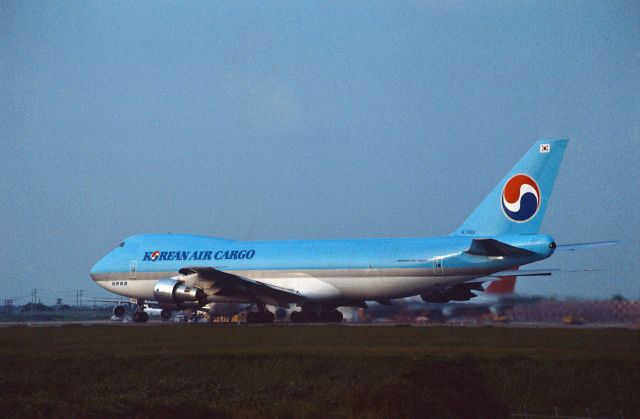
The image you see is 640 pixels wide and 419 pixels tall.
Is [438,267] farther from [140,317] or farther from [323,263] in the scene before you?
[140,317]

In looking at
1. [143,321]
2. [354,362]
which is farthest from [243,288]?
[354,362]

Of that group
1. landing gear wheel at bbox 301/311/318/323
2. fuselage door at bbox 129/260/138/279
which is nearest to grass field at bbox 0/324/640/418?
landing gear wheel at bbox 301/311/318/323

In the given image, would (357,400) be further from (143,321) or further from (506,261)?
(143,321)

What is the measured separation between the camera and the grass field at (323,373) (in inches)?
651

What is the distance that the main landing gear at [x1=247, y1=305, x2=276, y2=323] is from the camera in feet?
148

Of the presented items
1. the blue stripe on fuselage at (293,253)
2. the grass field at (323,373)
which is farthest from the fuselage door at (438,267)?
the grass field at (323,373)

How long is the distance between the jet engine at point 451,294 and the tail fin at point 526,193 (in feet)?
8.70

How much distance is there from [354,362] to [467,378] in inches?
242

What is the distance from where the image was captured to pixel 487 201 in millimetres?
41000

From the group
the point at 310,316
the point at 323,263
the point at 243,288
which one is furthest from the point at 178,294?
the point at 323,263

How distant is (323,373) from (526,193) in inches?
769

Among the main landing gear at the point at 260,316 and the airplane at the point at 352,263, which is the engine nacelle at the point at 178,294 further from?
the main landing gear at the point at 260,316

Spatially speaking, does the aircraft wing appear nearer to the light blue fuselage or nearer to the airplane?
the airplane

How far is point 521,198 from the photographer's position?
1567 inches
